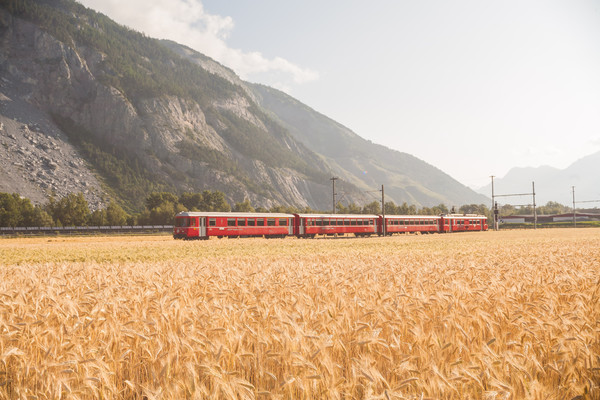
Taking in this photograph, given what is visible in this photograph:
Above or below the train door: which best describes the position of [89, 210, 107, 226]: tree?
above

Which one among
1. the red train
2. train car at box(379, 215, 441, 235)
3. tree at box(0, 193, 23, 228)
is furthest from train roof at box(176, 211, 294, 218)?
tree at box(0, 193, 23, 228)

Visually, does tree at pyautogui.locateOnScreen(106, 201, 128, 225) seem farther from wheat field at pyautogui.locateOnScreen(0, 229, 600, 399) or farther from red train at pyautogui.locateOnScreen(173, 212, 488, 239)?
wheat field at pyautogui.locateOnScreen(0, 229, 600, 399)

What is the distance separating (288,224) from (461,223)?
150 ft

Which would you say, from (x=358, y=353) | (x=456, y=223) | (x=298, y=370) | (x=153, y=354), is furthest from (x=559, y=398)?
(x=456, y=223)

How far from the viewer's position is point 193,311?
4.58 metres

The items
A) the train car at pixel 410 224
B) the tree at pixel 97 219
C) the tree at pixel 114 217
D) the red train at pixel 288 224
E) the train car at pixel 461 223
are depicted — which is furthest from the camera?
the tree at pixel 114 217

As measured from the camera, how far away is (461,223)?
8306 cm

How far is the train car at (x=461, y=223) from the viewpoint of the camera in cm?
7688

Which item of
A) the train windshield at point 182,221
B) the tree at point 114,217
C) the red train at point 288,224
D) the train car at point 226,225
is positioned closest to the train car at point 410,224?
the red train at point 288,224

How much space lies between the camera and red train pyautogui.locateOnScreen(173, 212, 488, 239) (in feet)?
155

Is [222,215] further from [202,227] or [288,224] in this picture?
[288,224]

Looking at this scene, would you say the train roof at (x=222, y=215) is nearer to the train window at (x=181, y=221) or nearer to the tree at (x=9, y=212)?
the train window at (x=181, y=221)

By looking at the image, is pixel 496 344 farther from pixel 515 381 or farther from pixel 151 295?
pixel 151 295

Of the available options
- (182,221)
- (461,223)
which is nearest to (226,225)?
(182,221)
